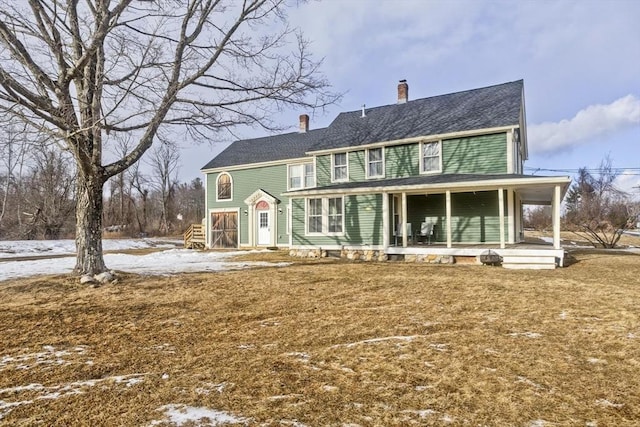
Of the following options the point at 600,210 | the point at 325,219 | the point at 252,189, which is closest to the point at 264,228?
the point at 252,189

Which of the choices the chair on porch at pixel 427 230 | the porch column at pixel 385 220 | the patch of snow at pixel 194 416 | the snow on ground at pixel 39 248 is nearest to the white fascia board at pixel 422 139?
the porch column at pixel 385 220

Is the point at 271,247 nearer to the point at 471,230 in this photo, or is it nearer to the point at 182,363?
the point at 471,230

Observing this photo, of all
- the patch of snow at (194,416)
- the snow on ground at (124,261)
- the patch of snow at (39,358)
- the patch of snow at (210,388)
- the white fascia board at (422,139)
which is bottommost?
the patch of snow at (39,358)

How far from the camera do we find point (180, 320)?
5.90m

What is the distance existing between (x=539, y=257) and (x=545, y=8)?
7.40 m

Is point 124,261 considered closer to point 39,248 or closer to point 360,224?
point 360,224

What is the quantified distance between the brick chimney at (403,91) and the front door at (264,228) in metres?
8.96

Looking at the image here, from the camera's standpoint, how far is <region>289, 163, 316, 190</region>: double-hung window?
20020 mm

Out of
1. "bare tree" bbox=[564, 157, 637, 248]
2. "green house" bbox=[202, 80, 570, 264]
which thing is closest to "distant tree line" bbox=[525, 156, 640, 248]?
"bare tree" bbox=[564, 157, 637, 248]

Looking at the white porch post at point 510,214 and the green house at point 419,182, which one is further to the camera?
the green house at point 419,182

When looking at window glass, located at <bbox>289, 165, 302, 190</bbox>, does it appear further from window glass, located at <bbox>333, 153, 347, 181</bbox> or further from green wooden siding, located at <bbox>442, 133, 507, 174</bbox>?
green wooden siding, located at <bbox>442, 133, 507, 174</bbox>

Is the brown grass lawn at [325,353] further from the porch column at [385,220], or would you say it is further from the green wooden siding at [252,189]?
the green wooden siding at [252,189]

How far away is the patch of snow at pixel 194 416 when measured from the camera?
2.76 m

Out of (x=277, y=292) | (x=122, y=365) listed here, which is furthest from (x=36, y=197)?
(x=122, y=365)
